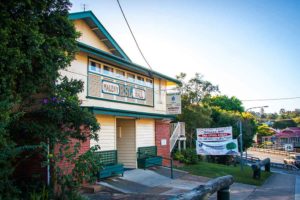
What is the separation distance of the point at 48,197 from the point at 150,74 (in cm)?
1081

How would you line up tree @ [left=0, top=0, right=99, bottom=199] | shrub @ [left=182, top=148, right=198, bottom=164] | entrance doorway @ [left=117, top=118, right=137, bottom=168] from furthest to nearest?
shrub @ [left=182, top=148, right=198, bottom=164], entrance doorway @ [left=117, top=118, right=137, bottom=168], tree @ [left=0, top=0, right=99, bottom=199]

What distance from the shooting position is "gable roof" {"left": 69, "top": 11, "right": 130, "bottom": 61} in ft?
43.1

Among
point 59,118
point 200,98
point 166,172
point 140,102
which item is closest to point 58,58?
point 59,118

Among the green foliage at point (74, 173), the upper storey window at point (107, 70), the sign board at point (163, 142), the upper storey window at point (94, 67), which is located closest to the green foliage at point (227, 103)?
the sign board at point (163, 142)

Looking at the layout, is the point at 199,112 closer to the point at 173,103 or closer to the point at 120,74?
the point at 173,103

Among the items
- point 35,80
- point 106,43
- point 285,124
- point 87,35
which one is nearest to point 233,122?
Result: point 106,43

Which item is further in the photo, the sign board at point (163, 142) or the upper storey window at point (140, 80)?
the sign board at point (163, 142)

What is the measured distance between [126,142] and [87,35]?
244 inches

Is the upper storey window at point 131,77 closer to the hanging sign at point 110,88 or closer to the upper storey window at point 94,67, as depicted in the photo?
the hanging sign at point 110,88

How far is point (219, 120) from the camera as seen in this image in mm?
32281

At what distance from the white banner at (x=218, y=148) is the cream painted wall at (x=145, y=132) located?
311 cm

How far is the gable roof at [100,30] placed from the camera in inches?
518

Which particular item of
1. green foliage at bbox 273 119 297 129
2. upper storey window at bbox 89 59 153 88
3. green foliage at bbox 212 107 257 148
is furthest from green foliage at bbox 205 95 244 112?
green foliage at bbox 273 119 297 129

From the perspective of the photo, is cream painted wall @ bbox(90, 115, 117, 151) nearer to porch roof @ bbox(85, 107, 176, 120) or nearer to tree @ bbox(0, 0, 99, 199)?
porch roof @ bbox(85, 107, 176, 120)
